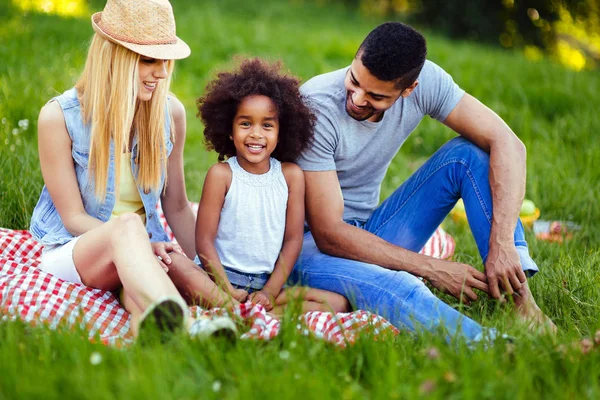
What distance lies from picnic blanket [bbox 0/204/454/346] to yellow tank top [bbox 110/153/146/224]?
1.37 ft

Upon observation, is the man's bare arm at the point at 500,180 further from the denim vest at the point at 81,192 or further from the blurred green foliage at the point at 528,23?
the blurred green foliage at the point at 528,23

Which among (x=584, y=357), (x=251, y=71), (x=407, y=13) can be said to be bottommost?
(x=407, y=13)

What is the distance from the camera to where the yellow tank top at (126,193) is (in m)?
3.24

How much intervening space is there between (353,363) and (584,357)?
80 centimetres

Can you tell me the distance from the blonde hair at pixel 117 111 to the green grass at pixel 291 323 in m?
0.89

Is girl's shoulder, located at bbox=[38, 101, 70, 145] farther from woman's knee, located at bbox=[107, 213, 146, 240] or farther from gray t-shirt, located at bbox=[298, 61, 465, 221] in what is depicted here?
gray t-shirt, located at bbox=[298, 61, 465, 221]

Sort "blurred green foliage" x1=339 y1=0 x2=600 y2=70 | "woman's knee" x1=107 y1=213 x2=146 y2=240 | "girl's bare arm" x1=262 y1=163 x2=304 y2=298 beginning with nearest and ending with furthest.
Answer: "woman's knee" x1=107 y1=213 x2=146 y2=240
"girl's bare arm" x1=262 y1=163 x2=304 y2=298
"blurred green foliage" x1=339 y1=0 x2=600 y2=70

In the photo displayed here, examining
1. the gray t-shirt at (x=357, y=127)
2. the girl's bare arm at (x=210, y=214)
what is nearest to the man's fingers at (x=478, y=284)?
the gray t-shirt at (x=357, y=127)

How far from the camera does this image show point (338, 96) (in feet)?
11.2

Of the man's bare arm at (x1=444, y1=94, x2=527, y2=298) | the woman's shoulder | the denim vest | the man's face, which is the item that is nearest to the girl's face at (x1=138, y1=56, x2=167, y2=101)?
the denim vest

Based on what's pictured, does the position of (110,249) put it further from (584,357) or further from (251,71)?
(584,357)

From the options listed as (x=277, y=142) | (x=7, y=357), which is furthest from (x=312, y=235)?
(x=7, y=357)

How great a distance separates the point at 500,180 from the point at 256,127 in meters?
1.16

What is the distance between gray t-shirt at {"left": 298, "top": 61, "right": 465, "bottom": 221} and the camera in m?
3.39
